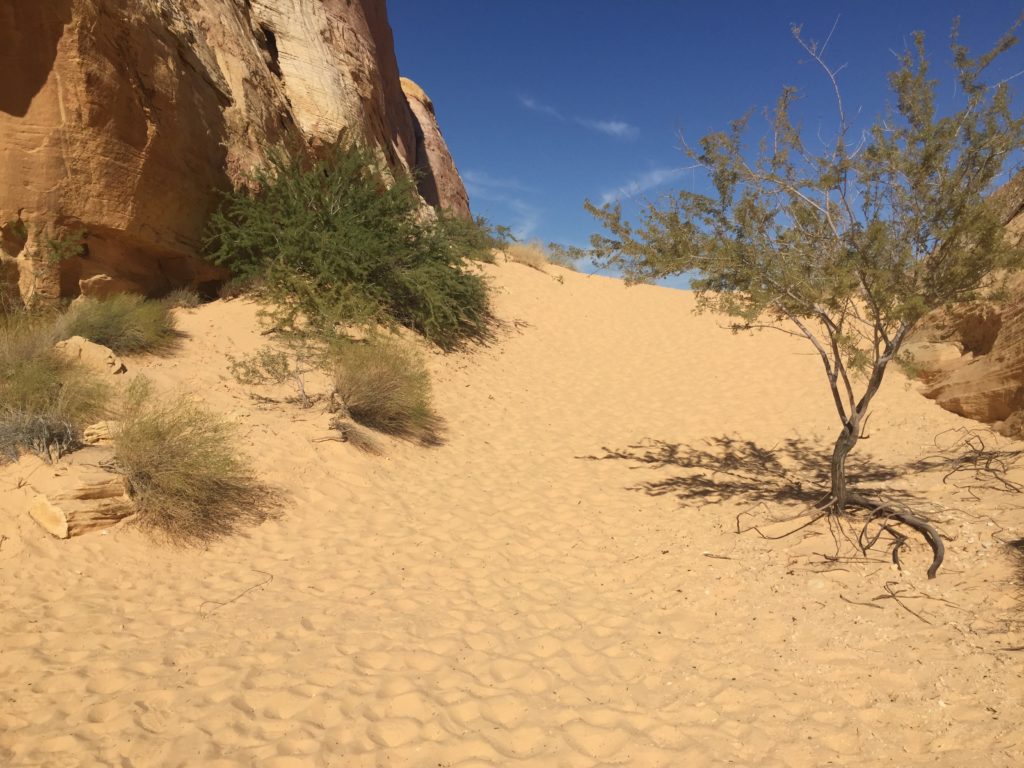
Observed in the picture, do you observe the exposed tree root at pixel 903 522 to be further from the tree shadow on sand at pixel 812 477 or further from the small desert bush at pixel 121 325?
the small desert bush at pixel 121 325

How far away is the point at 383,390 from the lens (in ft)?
23.9

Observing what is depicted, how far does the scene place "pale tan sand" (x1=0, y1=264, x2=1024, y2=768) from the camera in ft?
8.92

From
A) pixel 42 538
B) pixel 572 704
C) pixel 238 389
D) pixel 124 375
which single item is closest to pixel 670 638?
pixel 572 704

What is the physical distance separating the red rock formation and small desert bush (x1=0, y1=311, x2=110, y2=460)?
2028cm

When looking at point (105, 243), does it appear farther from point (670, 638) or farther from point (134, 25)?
point (670, 638)

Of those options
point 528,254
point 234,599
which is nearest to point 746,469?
point 234,599

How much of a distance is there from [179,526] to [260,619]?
1.31 m

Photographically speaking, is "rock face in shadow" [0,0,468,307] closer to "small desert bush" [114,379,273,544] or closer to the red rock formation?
"small desert bush" [114,379,273,544]

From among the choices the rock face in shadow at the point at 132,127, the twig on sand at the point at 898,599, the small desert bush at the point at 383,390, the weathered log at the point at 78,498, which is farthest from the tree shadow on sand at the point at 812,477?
the rock face in shadow at the point at 132,127

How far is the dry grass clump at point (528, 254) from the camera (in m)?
20.5

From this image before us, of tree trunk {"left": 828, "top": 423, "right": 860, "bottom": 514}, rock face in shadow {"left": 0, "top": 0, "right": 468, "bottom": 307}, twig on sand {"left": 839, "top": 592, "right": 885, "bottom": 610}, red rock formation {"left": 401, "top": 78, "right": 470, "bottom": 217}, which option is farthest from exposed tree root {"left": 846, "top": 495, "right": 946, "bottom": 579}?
red rock formation {"left": 401, "top": 78, "right": 470, "bottom": 217}

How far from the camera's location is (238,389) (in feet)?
23.4

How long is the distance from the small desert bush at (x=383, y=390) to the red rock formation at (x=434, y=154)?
1856cm

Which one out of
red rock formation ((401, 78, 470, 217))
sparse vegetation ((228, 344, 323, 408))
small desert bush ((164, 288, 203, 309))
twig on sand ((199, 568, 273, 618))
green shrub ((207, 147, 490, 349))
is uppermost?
red rock formation ((401, 78, 470, 217))
